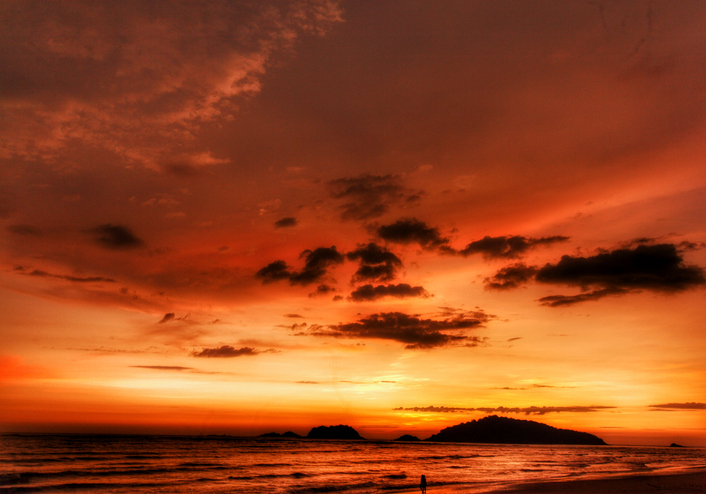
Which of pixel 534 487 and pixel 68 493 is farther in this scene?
pixel 534 487

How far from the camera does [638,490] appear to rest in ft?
113

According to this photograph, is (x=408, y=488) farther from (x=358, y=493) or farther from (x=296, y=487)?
(x=296, y=487)

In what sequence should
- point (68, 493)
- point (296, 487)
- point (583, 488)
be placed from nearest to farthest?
point (68, 493)
point (583, 488)
point (296, 487)

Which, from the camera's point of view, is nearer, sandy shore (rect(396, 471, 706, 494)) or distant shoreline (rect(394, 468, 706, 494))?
sandy shore (rect(396, 471, 706, 494))

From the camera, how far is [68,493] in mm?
33281

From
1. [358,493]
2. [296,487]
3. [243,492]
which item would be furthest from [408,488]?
[243,492]

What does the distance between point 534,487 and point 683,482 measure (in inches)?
575

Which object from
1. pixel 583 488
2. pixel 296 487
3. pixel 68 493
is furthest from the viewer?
pixel 296 487

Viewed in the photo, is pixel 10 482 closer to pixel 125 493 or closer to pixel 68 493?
pixel 68 493

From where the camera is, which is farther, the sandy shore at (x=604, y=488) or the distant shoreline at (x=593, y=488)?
the distant shoreline at (x=593, y=488)

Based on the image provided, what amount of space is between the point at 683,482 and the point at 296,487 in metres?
36.2

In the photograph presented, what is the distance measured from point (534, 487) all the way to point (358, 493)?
645 inches

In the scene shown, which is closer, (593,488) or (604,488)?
(604,488)

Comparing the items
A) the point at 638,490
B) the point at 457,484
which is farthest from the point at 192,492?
the point at 638,490
